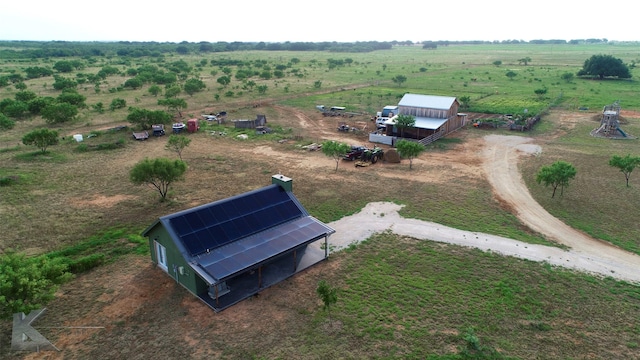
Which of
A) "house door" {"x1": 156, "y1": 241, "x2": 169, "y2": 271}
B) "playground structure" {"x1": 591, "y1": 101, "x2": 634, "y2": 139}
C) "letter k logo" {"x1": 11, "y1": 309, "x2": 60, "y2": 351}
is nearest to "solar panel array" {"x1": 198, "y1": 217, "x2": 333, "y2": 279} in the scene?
"house door" {"x1": 156, "y1": 241, "x2": 169, "y2": 271}

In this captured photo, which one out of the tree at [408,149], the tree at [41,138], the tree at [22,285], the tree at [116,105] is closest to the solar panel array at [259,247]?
the tree at [22,285]

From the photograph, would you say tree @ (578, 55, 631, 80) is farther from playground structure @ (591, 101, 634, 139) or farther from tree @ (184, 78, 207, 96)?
tree @ (184, 78, 207, 96)

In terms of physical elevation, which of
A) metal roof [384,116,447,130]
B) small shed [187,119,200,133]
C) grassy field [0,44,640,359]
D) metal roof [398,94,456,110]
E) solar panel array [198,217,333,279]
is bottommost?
grassy field [0,44,640,359]

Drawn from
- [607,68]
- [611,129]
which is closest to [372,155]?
[611,129]

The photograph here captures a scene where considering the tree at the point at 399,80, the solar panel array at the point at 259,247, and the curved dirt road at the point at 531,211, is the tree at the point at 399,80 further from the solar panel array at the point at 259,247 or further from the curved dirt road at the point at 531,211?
the solar panel array at the point at 259,247

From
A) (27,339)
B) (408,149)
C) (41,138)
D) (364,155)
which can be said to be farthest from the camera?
(364,155)

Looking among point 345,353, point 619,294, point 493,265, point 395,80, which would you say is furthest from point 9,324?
point 395,80

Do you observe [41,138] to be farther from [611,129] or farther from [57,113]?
[611,129]

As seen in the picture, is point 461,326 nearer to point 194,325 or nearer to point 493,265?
point 493,265
